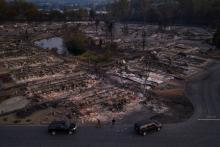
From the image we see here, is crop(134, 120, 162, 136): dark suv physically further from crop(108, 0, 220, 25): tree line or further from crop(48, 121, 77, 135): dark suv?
crop(108, 0, 220, 25): tree line

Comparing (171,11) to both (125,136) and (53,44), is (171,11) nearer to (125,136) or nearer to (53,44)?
(53,44)

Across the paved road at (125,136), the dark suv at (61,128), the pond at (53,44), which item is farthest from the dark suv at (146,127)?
the pond at (53,44)

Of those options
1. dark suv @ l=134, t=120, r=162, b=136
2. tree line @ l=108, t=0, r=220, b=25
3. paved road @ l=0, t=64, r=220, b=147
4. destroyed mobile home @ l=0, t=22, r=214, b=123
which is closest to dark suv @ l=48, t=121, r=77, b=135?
paved road @ l=0, t=64, r=220, b=147

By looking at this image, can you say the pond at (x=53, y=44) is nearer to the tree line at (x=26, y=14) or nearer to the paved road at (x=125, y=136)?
the tree line at (x=26, y=14)

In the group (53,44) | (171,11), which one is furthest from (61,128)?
(171,11)

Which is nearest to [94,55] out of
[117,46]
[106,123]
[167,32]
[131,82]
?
[117,46]

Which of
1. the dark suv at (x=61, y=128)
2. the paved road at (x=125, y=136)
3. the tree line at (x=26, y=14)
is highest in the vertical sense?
the tree line at (x=26, y=14)

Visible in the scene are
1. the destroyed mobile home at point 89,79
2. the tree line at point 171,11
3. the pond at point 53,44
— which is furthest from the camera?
the tree line at point 171,11
